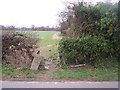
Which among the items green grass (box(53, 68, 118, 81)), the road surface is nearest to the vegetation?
green grass (box(53, 68, 118, 81))

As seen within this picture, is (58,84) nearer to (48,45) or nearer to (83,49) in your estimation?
(83,49)

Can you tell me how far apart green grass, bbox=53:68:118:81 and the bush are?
28.2 inches

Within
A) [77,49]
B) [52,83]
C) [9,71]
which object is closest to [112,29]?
[77,49]

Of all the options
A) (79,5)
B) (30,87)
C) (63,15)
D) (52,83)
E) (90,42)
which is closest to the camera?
(30,87)

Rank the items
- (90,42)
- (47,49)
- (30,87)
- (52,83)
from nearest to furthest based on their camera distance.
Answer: (30,87)
(52,83)
(90,42)
(47,49)

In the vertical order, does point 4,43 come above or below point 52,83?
above

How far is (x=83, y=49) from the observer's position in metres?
9.61

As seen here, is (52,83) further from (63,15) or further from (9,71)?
(63,15)

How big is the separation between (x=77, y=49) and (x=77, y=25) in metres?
1.56

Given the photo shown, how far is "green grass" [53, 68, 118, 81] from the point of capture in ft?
25.7

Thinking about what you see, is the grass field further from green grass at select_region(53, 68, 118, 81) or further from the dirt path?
green grass at select_region(53, 68, 118, 81)

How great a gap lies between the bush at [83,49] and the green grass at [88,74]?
2.35 feet

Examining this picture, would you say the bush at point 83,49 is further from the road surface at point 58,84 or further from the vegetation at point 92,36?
the road surface at point 58,84

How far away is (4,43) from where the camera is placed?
10078 mm
